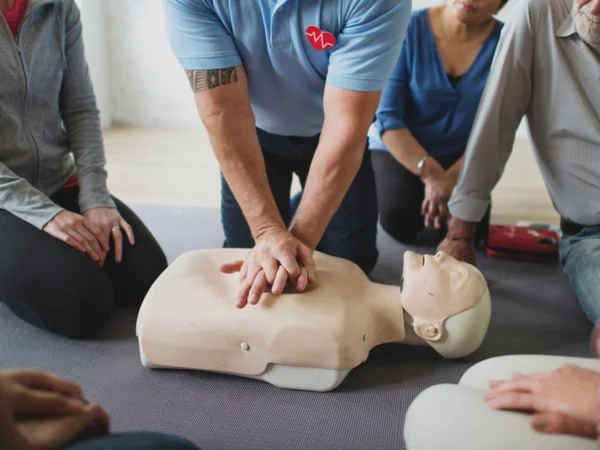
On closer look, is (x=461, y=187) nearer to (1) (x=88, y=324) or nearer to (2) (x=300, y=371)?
(2) (x=300, y=371)

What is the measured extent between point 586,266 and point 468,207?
14.2 inches

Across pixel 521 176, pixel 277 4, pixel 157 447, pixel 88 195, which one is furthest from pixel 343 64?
pixel 521 176

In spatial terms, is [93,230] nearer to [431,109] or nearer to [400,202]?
[400,202]

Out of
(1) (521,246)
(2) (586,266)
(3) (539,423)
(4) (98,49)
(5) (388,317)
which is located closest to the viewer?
(3) (539,423)

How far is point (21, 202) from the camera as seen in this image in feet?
4.86

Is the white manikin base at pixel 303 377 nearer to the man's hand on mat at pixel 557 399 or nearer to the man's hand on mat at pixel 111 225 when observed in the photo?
the man's hand on mat at pixel 557 399

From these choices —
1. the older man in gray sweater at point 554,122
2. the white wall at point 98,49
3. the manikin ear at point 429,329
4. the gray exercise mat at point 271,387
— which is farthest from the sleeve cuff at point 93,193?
the white wall at point 98,49

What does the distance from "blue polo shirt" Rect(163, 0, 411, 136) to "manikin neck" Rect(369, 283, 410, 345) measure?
19.0 inches

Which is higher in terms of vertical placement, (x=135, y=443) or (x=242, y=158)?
(x=242, y=158)

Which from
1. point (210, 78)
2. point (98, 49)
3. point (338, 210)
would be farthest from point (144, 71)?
point (210, 78)

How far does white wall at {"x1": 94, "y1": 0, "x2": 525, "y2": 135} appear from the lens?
3.83 metres

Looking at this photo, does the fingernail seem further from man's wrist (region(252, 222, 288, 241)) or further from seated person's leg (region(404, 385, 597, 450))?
man's wrist (region(252, 222, 288, 241))

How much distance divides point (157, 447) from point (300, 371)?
0.49 metres

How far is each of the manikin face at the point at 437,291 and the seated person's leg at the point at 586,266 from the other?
39 cm
